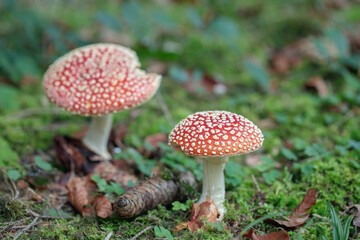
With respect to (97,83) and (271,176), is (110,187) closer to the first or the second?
(97,83)

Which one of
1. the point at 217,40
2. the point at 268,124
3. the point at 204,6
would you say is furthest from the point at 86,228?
the point at 204,6

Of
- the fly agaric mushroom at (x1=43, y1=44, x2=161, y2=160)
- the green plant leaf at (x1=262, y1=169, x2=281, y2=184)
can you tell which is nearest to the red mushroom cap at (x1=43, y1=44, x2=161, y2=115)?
the fly agaric mushroom at (x1=43, y1=44, x2=161, y2=160)

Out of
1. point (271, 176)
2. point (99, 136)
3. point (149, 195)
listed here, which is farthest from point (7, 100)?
point (271, 176)

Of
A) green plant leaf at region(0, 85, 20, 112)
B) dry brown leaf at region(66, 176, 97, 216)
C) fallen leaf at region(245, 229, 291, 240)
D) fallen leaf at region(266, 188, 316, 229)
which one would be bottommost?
dry brown leaf at region(66, 176, 97, 216)

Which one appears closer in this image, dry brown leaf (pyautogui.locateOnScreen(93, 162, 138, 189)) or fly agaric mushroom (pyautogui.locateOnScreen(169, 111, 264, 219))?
fly agaric mushroom (pyautogui.locateOnScreen(169, 111, 264, 219))

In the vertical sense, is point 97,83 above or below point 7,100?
above

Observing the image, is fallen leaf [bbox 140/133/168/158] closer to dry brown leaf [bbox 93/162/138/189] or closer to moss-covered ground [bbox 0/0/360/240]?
moss-covered ground [bbox 0/0/360/240]

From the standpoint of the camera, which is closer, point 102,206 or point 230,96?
point 102,206
